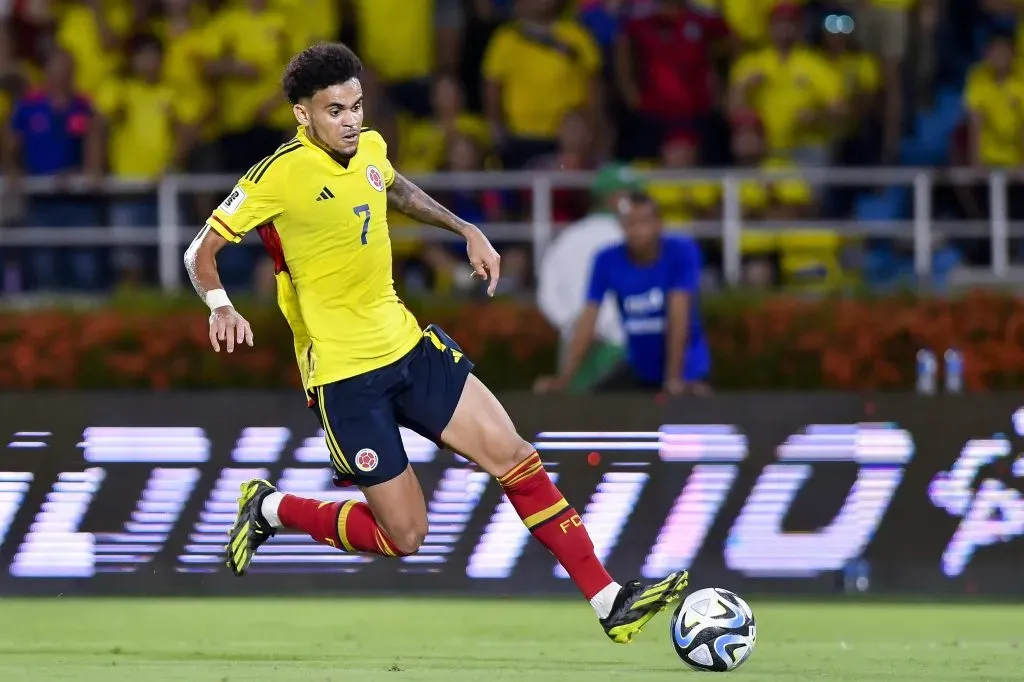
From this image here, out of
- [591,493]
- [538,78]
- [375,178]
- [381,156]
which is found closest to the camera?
[375,178]

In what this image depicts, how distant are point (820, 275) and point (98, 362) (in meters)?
5.34

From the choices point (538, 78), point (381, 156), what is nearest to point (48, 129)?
point (538, 78)

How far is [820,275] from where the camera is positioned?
14492 mm

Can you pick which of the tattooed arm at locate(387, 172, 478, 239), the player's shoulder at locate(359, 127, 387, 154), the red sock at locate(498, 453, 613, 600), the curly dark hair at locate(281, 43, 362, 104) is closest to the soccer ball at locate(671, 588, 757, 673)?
the red sock at locate(498, 453, 613, 600)

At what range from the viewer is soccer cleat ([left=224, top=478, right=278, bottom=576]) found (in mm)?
8453

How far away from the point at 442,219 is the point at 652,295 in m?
3.48

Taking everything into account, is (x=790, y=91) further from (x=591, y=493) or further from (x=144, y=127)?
(x=591, y=493)

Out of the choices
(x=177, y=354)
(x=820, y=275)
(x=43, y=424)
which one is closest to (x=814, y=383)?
(x=820, y=275)

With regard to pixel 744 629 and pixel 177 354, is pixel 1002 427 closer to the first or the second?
pixel 744 629

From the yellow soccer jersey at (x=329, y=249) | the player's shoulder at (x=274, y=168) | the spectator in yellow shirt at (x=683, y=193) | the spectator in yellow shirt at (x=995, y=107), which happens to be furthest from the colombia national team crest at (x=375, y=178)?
the spectator in yellow shirt at (x=995, y=107)

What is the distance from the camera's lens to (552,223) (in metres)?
14.8

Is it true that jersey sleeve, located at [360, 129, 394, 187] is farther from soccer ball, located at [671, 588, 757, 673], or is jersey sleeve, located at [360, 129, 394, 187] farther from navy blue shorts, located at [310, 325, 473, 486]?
soccer ball, located at [671, 588, 757, 673]

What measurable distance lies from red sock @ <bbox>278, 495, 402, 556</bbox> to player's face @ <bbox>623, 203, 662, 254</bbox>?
3583 millimetres

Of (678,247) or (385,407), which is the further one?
(678,247)
